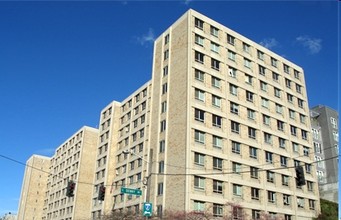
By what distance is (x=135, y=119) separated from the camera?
67.6 metres

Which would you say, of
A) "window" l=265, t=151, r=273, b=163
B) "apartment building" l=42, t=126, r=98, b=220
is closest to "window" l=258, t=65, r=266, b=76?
"window" l=265, t=151, r=273, b=163

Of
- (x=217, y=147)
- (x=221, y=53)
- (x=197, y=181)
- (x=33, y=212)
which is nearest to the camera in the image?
(x=197, y=181)

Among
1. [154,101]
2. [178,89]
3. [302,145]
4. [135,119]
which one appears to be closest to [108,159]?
[135,119]

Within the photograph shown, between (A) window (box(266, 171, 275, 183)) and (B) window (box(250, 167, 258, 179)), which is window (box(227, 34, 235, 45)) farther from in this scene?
(A) window (box(266, 171, 275, 183))

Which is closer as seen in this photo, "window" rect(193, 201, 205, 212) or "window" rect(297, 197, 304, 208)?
"window" rect(193, 201, 205, 212)

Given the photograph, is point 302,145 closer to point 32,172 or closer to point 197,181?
point 197,181

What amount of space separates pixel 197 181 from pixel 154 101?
16.8 m

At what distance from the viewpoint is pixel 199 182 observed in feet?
156

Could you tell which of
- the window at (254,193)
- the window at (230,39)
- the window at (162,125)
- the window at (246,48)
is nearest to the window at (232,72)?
the window at (230,39)

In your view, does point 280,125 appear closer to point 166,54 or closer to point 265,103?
point 265,103

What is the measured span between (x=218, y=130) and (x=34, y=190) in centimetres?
8721

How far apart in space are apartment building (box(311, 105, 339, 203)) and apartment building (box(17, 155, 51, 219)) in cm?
7603

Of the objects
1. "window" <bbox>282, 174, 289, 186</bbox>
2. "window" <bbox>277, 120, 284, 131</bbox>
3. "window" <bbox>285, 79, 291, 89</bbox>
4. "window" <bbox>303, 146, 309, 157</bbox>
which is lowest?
"window" <bbox>282, 174, 289, 186</bbox>

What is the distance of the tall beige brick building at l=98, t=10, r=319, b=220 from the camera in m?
49.2
